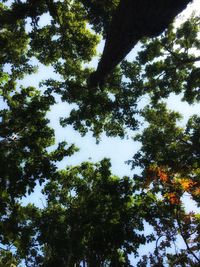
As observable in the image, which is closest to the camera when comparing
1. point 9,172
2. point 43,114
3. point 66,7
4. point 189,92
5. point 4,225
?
point 9,172

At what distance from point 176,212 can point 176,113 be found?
6846 millimetres

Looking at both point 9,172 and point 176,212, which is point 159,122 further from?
point 9,172

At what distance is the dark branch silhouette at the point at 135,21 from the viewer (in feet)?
18.4

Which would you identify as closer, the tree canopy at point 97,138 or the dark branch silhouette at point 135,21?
the dark branch silhouette at point 135,21

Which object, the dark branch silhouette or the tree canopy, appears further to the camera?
the tree canopy

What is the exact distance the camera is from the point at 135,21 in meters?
5.84

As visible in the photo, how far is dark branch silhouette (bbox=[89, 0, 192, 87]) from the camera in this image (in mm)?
5609

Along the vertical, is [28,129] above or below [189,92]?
below

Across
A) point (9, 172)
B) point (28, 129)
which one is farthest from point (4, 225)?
point (28, 129)

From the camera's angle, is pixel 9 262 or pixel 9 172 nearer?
pixel 9 172

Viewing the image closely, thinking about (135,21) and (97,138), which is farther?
(97,138)

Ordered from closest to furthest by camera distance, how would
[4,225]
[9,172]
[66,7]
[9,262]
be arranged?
[9,172], [4,225], [66,7], [9,262]

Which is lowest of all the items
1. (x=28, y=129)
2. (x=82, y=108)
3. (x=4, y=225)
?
(x=4, y=225)

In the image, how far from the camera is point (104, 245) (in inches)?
667
